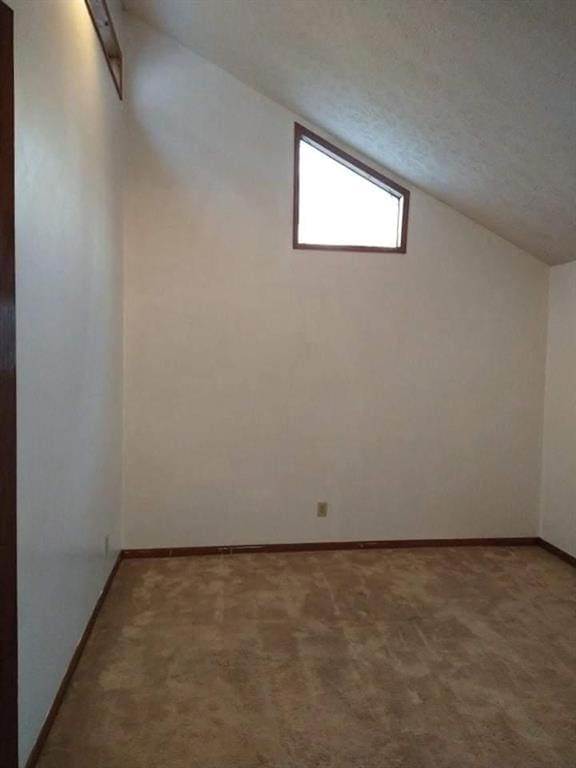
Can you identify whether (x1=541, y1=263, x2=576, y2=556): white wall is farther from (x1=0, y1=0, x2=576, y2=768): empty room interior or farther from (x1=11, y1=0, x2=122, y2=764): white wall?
(x1=11, y1=0, x2=122, y2=764): white wall

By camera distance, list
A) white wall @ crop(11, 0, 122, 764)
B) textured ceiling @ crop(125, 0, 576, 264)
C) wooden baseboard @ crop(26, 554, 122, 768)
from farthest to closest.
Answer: textured ceiling @ crop(125, 0, 576, 264)
wooden baseboard @ crop(26, 554, 122, 768)
white wall @ crop(11, 0, 122, 764)

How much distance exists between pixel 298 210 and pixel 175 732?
3121mm

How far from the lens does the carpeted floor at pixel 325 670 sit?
73.3 inches

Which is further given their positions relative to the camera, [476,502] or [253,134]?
[476,502]

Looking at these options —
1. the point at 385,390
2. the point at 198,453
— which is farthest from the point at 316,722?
the point at 385,390

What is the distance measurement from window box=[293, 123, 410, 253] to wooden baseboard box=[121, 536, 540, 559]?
2141mm

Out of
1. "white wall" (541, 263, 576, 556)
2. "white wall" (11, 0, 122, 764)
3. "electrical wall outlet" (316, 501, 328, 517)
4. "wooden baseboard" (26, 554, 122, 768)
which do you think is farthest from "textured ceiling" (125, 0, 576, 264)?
"wooden baseboard" (26, 554, 122, 768)

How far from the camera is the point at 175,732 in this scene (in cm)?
192

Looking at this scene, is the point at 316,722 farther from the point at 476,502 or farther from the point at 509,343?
the point at 509,343

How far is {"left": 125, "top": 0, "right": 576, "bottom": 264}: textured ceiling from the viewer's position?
205 centimetres

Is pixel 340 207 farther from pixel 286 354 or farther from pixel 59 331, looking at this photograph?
pixel 59 331

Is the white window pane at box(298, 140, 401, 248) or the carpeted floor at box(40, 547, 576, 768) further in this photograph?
the white window pane at box(298, 140, 401, 248)

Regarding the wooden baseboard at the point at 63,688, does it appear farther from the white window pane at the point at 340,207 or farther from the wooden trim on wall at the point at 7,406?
the white window pane at the point at 340,207

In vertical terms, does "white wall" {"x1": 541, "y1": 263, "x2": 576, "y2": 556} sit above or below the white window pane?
below
